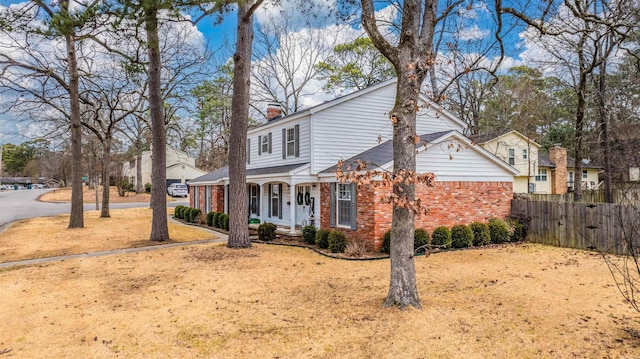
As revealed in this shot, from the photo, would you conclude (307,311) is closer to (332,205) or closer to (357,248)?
(357,248)

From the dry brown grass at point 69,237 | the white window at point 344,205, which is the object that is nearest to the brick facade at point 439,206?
the white window at point 344,205

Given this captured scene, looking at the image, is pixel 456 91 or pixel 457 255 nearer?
pixel 457 255

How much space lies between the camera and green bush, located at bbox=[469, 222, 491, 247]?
12.3 m

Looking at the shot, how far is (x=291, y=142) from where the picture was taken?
51.0 feet

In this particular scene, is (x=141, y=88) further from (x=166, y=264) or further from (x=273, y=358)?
(x=273, y=358)

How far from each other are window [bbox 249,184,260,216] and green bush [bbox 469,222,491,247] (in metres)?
10.3

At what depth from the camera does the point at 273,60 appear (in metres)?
30.0

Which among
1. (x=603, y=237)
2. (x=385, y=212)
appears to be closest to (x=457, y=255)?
(x=385, y=212)

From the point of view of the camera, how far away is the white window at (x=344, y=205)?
11.9m

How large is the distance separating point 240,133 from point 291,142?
4123mm

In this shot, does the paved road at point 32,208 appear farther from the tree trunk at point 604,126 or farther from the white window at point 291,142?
the tree trunk at point 604,126

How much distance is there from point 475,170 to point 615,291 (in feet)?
21.8

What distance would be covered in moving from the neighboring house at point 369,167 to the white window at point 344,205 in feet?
0.11

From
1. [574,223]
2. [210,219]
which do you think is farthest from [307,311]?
[210,219]
